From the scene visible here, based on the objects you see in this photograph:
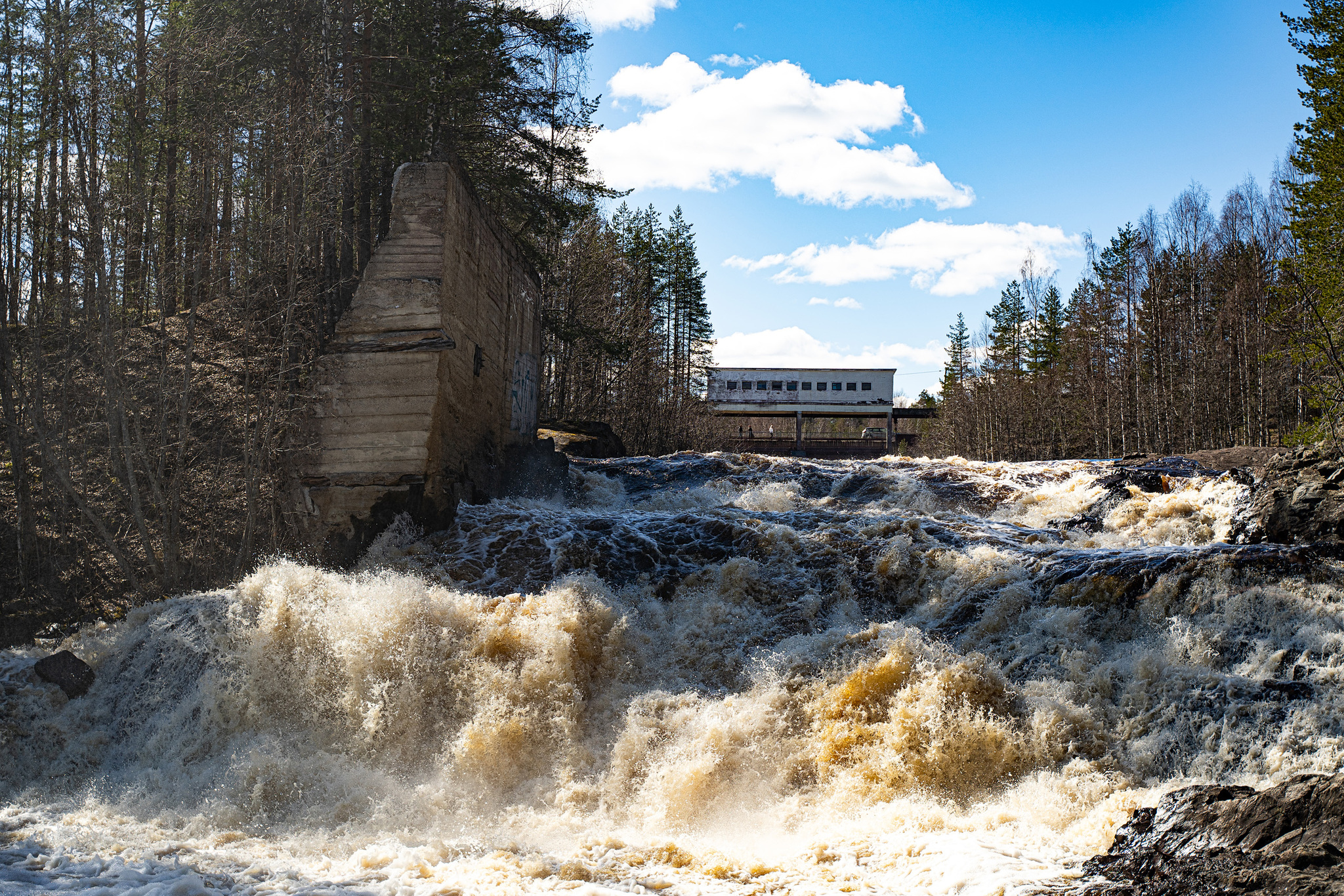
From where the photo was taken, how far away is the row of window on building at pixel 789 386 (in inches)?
2181

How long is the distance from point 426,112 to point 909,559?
507 inches

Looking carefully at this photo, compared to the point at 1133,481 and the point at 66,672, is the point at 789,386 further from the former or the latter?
the point at 66,672

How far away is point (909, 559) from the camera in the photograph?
348 inches

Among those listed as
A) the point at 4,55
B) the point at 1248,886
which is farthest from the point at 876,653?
the point at 4,55

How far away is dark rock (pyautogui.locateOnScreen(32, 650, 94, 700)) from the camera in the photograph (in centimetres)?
743

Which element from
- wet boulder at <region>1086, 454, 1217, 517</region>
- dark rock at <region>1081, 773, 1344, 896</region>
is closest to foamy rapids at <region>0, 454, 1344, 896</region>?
dark rock at <region>1081, 773, 1344, 896</region>

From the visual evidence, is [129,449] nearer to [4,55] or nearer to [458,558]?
[458,558]

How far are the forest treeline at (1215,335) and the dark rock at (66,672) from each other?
681 inches

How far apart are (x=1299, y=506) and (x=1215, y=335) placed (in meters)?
20.3

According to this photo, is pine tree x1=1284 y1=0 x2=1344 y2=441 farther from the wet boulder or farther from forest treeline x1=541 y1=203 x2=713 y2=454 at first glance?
forest treeline x1=541 y1=203 x2=713 y2=454

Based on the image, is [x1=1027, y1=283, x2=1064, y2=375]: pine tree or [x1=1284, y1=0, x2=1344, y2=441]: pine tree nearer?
[x1=1284, y1=0, x2=1344, y2=441]: pine tree

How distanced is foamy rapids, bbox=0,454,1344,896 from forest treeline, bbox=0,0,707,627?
198 cm

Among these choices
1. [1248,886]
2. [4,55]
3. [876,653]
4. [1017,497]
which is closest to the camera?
[1248,886]

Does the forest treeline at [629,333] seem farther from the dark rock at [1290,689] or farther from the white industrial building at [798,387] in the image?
the dark rock at [1290,689]
